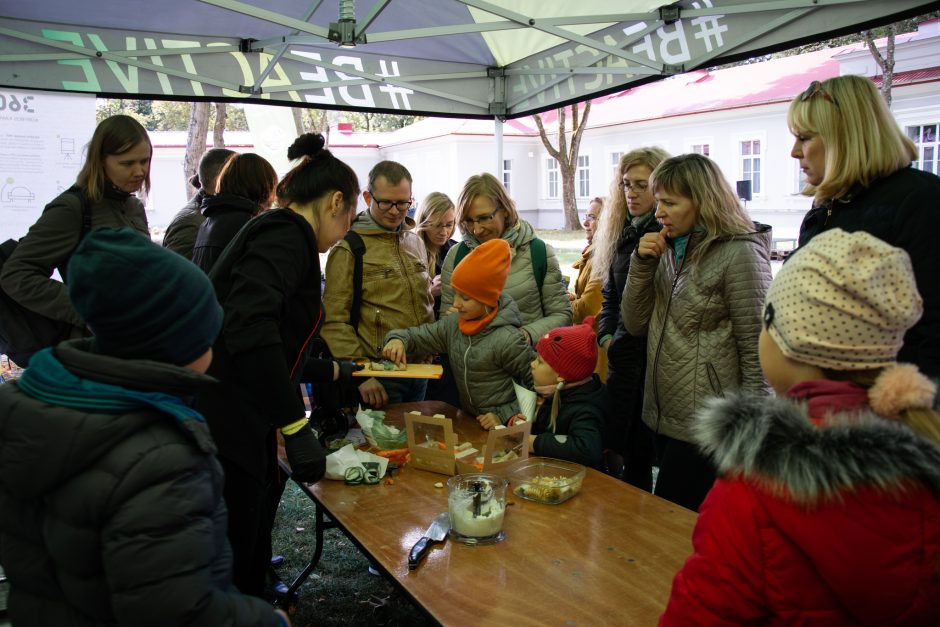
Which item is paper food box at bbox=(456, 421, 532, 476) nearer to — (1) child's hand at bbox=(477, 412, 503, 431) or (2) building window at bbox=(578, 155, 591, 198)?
(1) child's hand at bbox=(477, 412, 503, 431)

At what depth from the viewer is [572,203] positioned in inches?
708

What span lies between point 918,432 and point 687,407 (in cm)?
148

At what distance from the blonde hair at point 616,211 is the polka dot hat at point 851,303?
2.17 metres

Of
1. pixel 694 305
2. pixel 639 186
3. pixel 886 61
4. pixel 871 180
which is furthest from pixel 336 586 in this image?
pixel 886 61

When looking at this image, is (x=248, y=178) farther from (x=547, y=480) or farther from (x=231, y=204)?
(x=547, y=480)

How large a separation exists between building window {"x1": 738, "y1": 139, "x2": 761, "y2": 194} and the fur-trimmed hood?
15.6 m

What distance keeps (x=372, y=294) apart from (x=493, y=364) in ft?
2.16

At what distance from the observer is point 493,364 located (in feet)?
9.18

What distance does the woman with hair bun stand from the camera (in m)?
1.90

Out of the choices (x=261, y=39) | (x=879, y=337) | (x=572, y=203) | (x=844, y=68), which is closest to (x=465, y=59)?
(x=261, y=39)

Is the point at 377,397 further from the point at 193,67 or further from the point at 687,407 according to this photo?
the point at 193,67

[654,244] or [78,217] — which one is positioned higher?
[78,217]

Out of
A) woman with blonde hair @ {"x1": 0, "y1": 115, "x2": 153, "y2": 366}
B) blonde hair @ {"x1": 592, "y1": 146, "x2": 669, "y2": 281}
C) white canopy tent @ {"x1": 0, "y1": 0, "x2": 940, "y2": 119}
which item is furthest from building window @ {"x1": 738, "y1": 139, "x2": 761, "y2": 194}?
woman with blonde hair @ {"x1": 0, "y1": 115, "x2": 153, "y2": 366}

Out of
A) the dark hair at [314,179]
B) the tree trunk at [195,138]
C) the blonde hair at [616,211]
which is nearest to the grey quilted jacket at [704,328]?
the blonde hair at [616,211]
